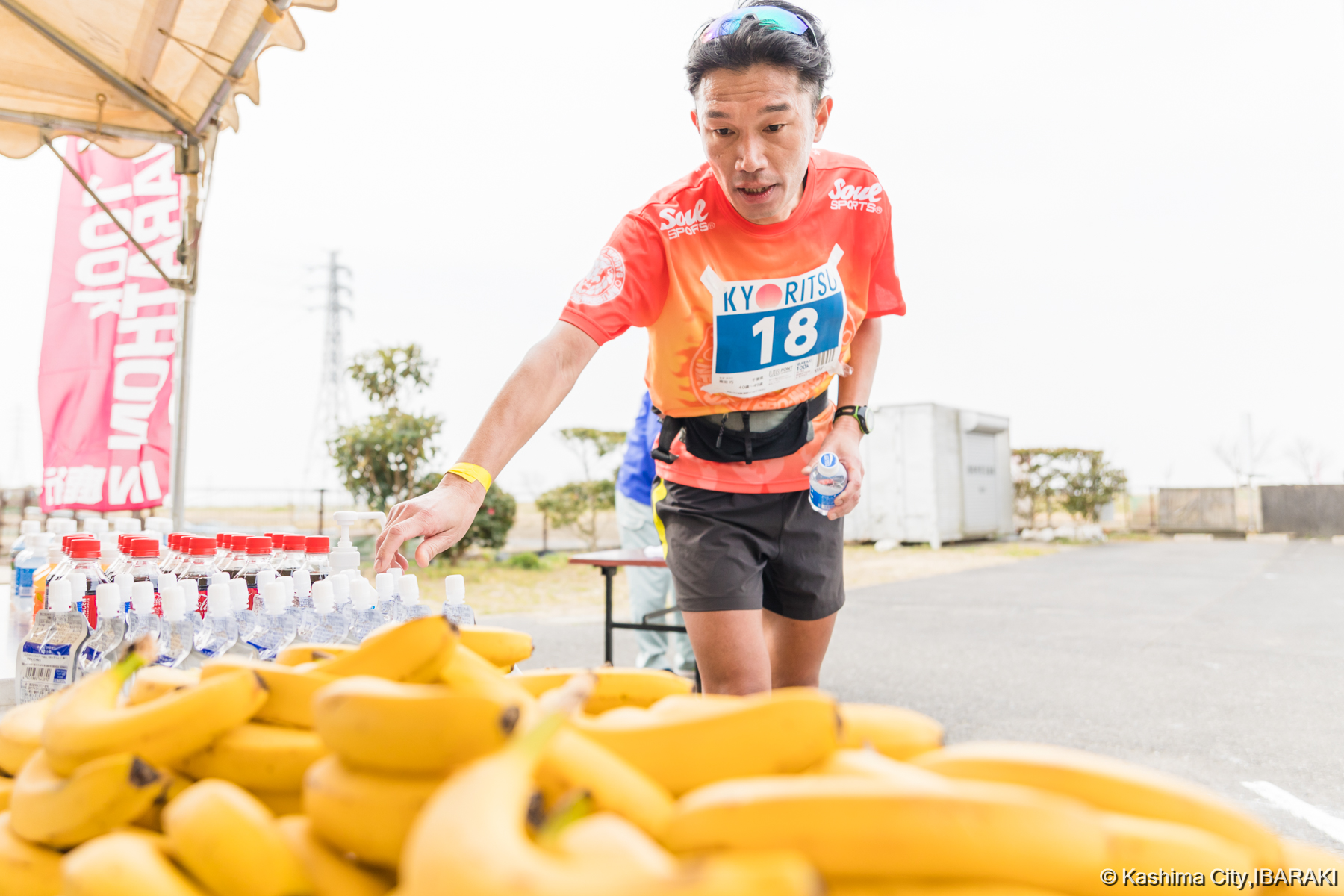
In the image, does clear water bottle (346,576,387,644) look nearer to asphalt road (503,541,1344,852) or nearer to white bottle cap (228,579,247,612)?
white bottle cap (228,579,247,612)

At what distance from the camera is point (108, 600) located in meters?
1.95

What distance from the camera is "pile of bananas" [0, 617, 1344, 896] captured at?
59cm

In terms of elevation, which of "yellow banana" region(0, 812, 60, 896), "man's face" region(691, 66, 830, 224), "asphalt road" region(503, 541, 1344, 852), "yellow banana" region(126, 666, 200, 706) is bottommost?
"asphalt road" region(503, 541, 1344, 852)

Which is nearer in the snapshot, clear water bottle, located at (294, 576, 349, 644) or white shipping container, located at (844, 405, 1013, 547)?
clear water bottle, located at (294, 576, 349, 644)

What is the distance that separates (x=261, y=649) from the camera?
2080 millimetres

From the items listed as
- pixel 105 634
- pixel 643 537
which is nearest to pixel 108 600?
pixel 105 634

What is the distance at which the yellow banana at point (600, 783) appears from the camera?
2.20 feet

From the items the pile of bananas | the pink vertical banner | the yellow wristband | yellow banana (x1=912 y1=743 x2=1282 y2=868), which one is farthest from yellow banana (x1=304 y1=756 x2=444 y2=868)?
the pink vertical banner

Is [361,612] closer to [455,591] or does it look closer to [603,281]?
[455,591]

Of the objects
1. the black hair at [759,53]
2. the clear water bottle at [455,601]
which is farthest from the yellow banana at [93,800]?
the black hair at [759,53]

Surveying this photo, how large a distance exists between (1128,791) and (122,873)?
869 millimetres

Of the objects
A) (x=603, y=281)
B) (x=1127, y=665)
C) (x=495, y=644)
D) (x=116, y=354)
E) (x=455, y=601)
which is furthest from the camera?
(x=1127, y=665)

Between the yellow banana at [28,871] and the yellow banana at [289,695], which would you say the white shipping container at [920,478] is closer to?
the yellow banana at [289,695]

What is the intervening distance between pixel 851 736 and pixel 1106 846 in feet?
0.86
